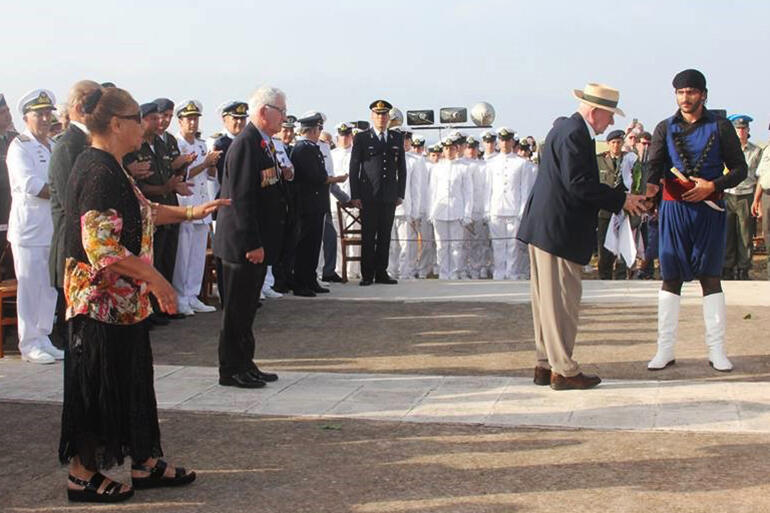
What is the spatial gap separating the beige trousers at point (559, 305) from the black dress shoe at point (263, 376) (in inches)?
76.1

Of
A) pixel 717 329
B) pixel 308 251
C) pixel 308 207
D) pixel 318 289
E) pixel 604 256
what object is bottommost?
pixel 318 289

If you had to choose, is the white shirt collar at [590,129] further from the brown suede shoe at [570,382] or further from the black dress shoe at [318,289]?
the black dress shoe at [318,289]

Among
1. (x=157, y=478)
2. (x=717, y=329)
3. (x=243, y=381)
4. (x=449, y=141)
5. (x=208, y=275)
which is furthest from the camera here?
(x=449, y=141)

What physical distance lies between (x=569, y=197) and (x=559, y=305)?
714 mm

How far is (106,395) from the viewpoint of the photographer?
4.62 metres

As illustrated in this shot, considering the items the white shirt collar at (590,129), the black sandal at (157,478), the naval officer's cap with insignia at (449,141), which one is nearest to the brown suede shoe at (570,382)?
the white shirt collar at (590,129)

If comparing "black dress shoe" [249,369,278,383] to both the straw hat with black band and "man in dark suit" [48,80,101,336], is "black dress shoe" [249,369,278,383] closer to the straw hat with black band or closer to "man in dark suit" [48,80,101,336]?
"man in dark suit" [48,80,101,336]

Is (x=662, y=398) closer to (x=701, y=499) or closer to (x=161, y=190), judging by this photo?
(x=701, y=499)

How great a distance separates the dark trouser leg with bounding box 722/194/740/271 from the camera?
1458 cm

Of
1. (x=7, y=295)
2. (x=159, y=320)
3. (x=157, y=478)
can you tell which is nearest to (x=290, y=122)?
(x=159, y=320)

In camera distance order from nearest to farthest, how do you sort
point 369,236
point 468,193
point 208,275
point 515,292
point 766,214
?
1. point 208,275
2. point 515,292
3. point 369,236
4. point 766,214
5. point 468,193

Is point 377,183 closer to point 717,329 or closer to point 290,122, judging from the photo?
point 290,122

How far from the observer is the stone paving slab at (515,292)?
11195mm

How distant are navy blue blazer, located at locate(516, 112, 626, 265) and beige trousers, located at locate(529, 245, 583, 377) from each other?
0.31ft
